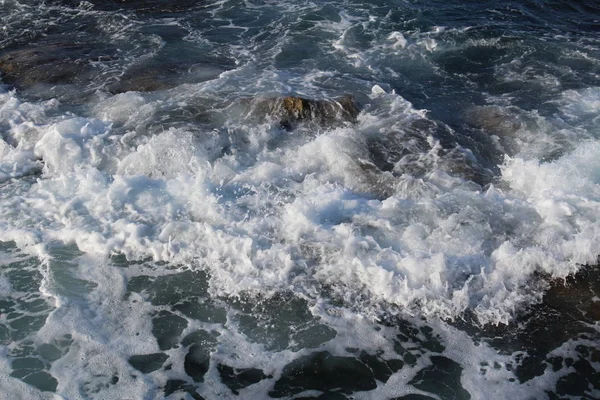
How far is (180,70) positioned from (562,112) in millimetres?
7727

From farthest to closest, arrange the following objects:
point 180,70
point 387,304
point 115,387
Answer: point 180,70 → point 387,304 → point 115,387

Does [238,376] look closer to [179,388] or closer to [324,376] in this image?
[179,388]

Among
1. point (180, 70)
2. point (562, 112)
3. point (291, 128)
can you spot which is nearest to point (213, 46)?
point (180, 70)

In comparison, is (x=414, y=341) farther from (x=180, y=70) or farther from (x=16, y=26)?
(x=16, y=26)

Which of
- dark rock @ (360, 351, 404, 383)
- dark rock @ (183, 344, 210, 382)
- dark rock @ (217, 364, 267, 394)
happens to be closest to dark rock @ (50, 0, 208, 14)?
dark rock @ (183, 344, 210, 382)

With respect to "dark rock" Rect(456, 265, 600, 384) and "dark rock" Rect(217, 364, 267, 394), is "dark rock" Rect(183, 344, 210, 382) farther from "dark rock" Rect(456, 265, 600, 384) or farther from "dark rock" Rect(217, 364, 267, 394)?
"dark rock" Rect(456, 265, 600, 384)

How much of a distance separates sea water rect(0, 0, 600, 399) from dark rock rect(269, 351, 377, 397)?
2 centimetres

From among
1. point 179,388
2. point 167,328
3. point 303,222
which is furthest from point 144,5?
point 179,388

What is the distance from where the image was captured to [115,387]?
17.8 ft

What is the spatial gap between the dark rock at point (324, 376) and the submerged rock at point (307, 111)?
196 inches

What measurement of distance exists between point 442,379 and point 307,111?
567 cm

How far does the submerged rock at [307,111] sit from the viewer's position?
985 cm

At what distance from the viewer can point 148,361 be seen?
18.7 feet

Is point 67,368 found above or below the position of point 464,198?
below
